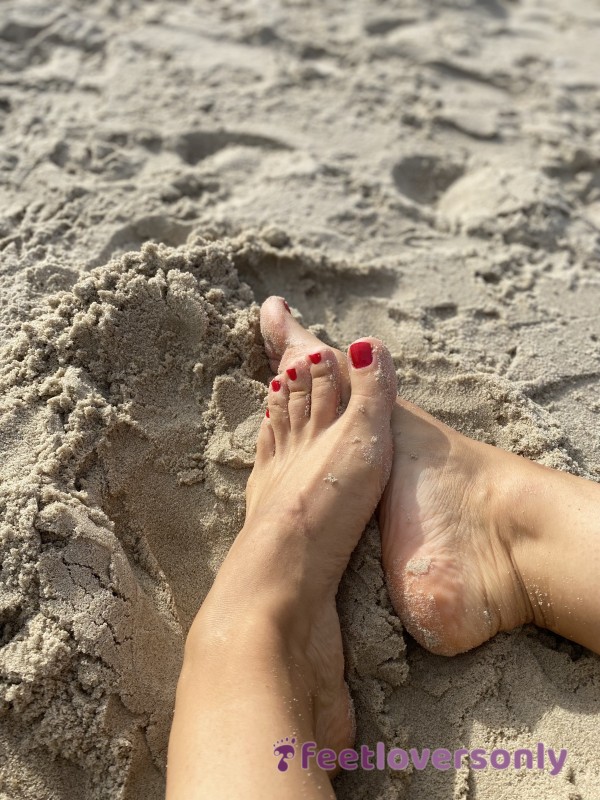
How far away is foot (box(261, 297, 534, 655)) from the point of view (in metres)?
1.65

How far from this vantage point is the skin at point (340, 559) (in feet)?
4.73

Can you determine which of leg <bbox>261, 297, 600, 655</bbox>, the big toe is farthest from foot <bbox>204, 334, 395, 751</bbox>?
leg <bbox>261, 297, 600, 655</bbox>

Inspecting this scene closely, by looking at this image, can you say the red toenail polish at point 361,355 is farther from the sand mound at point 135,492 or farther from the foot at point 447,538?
the sand mound at point 135,492

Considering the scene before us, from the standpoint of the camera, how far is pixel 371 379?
1.86 meters

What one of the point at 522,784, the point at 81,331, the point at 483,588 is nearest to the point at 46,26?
the point at 81,331

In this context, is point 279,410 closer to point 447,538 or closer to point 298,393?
point 298,393

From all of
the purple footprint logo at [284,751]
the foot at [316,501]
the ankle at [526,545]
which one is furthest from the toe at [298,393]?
the purple footprint logo at [284,751]

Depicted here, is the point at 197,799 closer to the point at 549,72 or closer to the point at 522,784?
the point at 522,784

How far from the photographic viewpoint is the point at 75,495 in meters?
1.68

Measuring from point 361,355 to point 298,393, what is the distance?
7.7 inches

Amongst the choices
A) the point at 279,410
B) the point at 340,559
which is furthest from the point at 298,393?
the point at 340,559

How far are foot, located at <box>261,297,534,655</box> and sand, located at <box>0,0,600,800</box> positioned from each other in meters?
0.07
